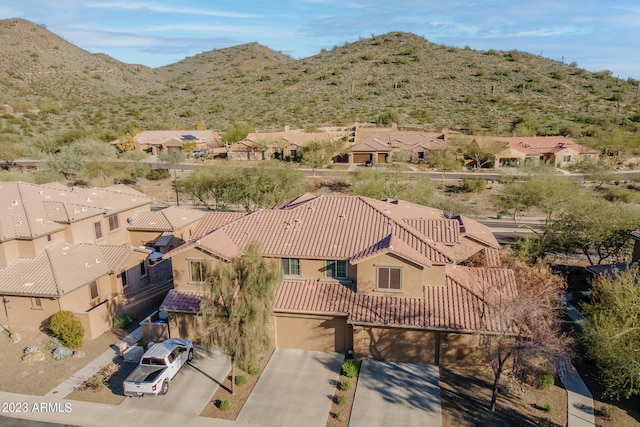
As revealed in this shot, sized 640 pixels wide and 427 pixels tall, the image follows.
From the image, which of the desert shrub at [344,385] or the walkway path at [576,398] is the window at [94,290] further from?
the walkway path at [576,398]

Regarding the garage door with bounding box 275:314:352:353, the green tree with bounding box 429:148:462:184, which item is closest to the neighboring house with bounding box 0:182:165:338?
the garage door with bounding box 275:314:352:353

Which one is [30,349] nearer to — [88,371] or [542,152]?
[88,371]

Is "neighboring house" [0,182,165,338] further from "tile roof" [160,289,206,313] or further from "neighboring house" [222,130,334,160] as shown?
"neighboring house" [222,130,334,160]

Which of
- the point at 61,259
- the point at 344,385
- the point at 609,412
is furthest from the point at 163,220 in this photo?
the point at 609,412

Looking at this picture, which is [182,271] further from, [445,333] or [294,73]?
[294,73]

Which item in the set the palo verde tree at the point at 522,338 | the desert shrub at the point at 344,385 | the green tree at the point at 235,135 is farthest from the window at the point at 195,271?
the green tree at the point at 235,135
